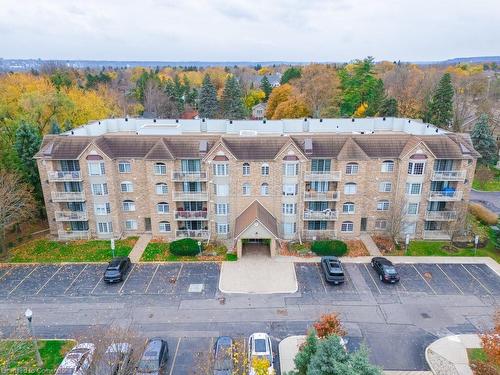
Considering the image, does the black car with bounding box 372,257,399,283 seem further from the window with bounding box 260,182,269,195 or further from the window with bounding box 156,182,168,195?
the window with bounding box 156,182,168,195

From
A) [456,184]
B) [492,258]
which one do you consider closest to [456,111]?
[456,184]

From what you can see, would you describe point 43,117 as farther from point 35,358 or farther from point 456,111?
point 456,111

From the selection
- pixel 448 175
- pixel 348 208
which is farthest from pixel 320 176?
pixel 448 175

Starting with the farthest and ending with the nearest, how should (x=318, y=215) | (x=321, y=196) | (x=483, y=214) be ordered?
(x=483, y=214) < (x=318, y=215) < (x=321, y=196)

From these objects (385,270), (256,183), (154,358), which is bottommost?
(154,358)

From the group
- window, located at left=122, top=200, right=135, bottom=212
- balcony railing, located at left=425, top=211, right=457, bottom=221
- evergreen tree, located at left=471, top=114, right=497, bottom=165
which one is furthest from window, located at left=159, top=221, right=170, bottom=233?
evergreen tree, located at left=471, top=114, right=497, bottom=165

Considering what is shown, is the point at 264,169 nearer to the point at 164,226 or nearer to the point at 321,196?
the point at 321,196
